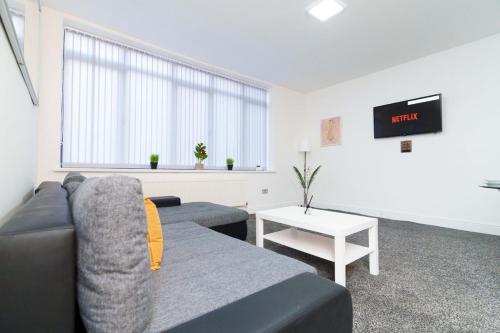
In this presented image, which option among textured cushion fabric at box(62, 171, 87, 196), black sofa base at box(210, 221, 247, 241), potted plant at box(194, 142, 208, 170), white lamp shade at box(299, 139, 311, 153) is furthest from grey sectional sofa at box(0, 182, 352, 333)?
white lamp shade at box(299, 139, 311, 153)

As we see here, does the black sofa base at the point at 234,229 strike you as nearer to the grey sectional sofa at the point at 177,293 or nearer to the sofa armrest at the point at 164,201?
the sofa armrest at the point at 164,201

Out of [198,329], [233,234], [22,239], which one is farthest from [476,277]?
[22,239]

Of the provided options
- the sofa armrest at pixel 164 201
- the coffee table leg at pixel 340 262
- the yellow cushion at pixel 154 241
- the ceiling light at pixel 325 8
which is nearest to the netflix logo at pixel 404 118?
the ceiling light at pixel 325 8

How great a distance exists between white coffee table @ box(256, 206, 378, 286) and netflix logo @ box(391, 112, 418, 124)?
2588mm

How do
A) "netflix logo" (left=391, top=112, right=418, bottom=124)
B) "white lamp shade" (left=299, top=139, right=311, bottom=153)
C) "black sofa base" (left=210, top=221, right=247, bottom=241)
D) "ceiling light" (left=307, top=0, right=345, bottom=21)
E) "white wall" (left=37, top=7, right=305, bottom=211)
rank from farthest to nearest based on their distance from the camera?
"white lamp shade" (left=299, top=139, right=311, bottom=153) → "netflix logo" (left=391, top=112, right=418, bottom=124) → "white wall" (left=37, top=7, right=305, bottom=211) → "ceiling light" (left=307, top=0, right=345, bottom=21) → "black sofa base" (left=210, top=221, right=247, bottom=241)

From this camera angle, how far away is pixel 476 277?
5.81ft

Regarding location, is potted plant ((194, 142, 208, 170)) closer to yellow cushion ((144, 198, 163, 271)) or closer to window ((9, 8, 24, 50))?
window ((9, 8, 24, 50))

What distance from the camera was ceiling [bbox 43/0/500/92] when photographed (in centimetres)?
248

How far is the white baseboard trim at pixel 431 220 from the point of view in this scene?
298cm

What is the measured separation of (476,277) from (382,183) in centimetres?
239

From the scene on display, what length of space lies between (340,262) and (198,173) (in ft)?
8.58

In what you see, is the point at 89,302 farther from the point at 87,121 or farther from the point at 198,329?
the point at 87,121

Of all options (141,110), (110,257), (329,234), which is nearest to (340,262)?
(329,234)

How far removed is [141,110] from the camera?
3.26m
